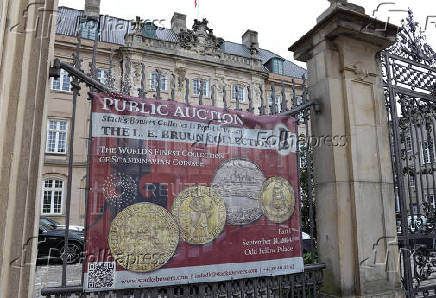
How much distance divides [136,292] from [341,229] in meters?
2.25

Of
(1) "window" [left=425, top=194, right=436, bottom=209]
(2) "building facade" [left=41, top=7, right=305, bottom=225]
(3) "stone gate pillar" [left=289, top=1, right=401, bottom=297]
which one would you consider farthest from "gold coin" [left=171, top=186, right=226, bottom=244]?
(2) "building facade" [left=41, top=7, right=305, bottom=225]

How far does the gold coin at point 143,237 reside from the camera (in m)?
2.93

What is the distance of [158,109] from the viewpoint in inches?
130

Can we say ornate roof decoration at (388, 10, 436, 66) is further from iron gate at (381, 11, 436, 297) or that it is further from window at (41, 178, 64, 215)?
window at (41, 178, 64, 215)

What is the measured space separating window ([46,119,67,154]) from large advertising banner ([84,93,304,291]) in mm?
17087

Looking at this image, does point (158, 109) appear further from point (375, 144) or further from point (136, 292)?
point (375, 144)

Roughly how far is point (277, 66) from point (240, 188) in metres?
25.1

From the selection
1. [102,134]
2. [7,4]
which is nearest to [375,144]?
[102,134]

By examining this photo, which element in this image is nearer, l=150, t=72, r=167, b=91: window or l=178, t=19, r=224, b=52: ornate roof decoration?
l=150, t=72, r=167, b=91: window

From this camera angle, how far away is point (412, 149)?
16.0 feet

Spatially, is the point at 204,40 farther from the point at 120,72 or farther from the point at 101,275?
the point at 101,275

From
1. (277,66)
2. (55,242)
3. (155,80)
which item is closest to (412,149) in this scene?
(155,80)

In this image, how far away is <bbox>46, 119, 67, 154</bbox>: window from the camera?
60.5 ft

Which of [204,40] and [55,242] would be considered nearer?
[55,242]
